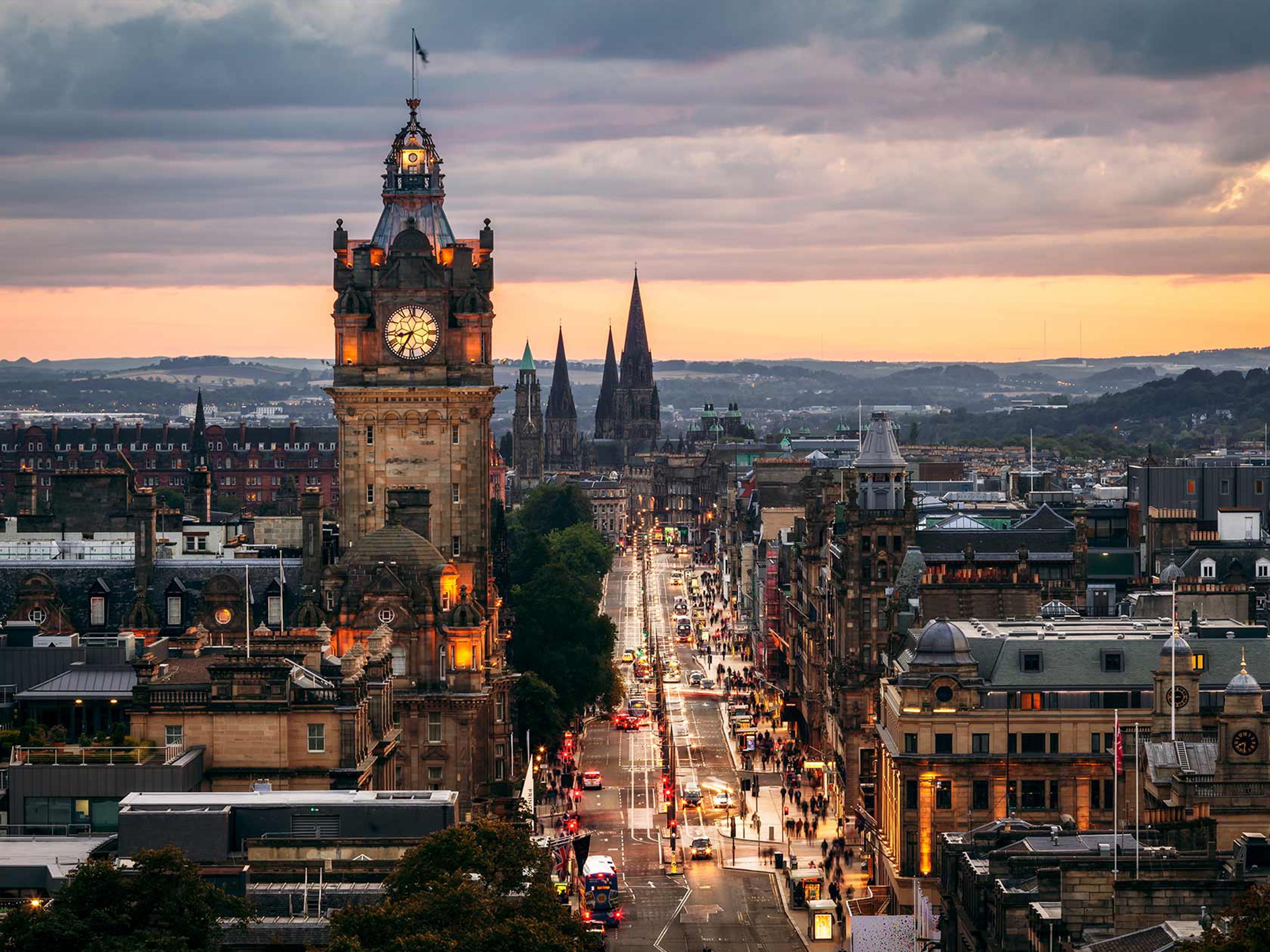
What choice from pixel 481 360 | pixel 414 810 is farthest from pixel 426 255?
pixel 414 810

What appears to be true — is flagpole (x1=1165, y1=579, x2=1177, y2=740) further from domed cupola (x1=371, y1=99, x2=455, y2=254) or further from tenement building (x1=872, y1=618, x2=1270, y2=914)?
domed cupola (x1=371, y1=99, x2=455, y2=254)

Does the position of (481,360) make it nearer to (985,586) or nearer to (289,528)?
(289,528)

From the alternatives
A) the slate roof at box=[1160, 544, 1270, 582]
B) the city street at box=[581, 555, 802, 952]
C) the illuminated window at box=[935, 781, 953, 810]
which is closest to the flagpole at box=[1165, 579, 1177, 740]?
the illuminated window at box=[935, 781, 953, 810]

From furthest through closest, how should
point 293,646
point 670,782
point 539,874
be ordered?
point 670,782 → point 293,646 → point 539,874

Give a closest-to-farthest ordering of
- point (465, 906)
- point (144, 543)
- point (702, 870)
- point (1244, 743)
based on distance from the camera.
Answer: point (465, 906) → point (1244, 743) → point (702, 870) → point (144, 543)

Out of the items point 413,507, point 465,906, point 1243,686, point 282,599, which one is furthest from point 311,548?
point 465,906

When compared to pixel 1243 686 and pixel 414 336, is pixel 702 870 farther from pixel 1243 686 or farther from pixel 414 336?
pixel 1243 686
